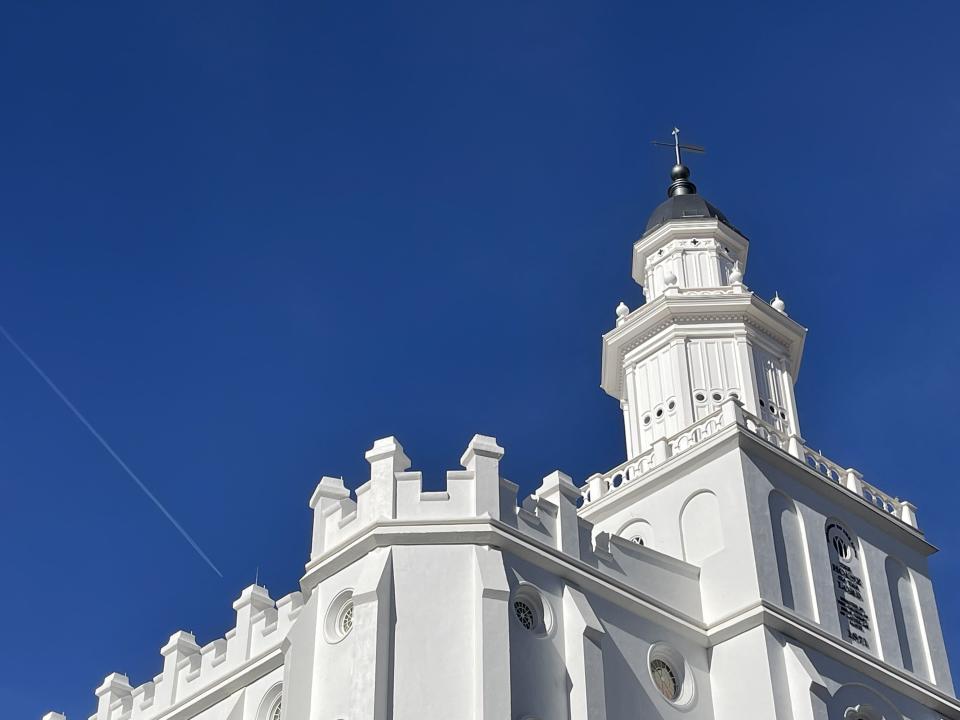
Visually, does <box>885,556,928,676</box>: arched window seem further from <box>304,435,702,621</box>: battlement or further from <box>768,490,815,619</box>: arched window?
<box>304,435,702,621</box>: battlement

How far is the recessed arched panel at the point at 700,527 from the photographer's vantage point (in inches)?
1558

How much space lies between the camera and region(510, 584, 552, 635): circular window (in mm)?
34031

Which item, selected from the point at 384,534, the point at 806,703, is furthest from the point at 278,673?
the point at 806,703

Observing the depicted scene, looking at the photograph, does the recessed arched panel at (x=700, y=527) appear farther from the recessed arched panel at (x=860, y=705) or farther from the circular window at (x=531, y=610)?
the circular window at (x=531, y=610)

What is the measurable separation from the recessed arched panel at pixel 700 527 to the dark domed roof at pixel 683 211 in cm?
1305

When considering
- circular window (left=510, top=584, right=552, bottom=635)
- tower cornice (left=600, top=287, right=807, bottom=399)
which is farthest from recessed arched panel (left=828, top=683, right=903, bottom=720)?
tower cornice (left=600, top=287, right=807, bottom=399)

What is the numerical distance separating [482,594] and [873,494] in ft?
52.7

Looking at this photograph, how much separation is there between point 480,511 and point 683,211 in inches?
778

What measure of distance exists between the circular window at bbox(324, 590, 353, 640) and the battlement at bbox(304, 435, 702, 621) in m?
1.16

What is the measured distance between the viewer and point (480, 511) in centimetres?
3462

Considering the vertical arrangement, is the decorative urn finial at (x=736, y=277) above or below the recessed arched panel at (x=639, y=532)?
above

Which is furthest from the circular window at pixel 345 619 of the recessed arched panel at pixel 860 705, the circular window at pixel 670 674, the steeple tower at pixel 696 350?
the steeple tower at pixel 696 350

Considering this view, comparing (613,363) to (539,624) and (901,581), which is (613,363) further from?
(539,624)

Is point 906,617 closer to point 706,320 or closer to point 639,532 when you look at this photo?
point 639,532
